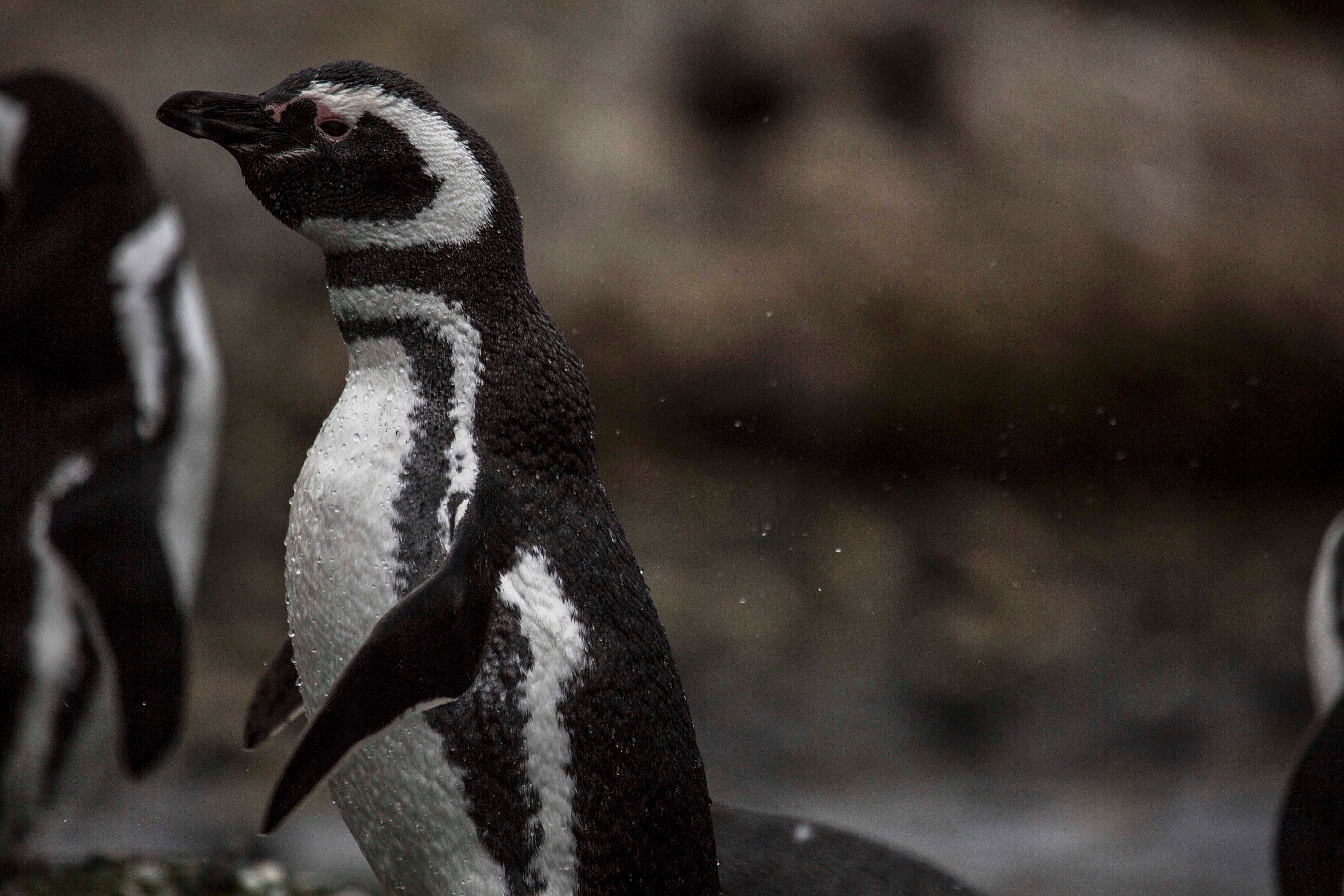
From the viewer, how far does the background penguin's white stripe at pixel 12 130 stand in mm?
2062

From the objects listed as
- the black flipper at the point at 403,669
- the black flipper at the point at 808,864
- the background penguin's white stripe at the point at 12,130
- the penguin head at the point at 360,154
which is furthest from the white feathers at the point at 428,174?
the background penguin's white stripe at the point at 12,130

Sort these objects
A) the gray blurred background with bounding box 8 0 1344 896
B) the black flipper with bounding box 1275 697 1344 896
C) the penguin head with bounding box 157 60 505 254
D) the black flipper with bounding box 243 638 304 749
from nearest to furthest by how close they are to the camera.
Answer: the penguin head with bounding box 157 60 505 254 < the black flipper with bounding box 243 638 304 749 < the black flipper with bounding box 1275 697 1344 896 < the gray blurred background with bounding box 8 0 1344 896

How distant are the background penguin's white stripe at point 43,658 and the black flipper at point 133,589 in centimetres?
2

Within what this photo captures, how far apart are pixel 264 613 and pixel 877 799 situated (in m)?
1.34

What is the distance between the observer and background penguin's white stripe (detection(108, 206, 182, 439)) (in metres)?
2.01

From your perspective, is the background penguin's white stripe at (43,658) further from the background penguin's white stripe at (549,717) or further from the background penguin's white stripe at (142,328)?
the background penguin's white stripe at (549,717)

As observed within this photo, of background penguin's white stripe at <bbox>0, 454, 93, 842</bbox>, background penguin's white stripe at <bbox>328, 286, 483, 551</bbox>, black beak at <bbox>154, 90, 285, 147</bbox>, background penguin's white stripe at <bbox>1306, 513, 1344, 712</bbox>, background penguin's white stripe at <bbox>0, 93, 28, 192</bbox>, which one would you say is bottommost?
background penguin's white stripe at <bbox>0, 454, 93, 842</bbox>

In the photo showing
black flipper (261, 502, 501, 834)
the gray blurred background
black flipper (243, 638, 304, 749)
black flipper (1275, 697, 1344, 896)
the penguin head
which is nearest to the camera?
black flipper (261, 502, 501, 834)

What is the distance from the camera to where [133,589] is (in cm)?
196

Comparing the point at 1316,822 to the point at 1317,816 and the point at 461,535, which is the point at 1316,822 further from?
the point at 461,535

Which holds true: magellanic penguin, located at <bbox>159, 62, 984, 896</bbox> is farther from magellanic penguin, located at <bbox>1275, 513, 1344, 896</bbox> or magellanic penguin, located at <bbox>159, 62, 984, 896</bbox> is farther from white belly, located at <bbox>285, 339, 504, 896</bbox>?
magellanic penguin, located at <bbox>1275, 513, 1344, 896</bbox>

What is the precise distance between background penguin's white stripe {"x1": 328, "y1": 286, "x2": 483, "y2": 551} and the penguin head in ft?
0.11

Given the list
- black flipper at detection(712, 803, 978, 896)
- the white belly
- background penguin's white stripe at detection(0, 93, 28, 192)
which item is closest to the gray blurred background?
background penguin's white stripe at detection(0, 93, 28, 192)

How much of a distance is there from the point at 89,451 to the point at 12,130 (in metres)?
0.48
